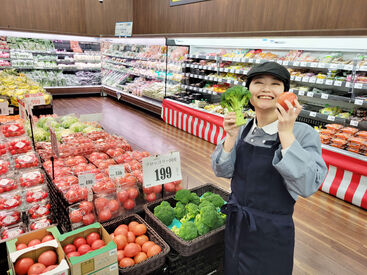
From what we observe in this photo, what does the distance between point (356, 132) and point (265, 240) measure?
9.76 feet

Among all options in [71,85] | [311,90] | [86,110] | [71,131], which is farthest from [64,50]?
[311,90]

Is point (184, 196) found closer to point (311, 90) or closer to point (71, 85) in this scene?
point (311, 90)

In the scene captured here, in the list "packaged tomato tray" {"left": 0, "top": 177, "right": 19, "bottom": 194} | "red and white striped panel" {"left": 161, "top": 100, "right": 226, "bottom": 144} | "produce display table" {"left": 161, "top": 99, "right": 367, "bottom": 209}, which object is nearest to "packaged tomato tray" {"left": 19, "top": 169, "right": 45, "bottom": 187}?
"packaged tomato tray" {"left": 0, "top": 177, "right": 19, "bottom": 194}

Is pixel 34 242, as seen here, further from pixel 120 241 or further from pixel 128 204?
pixel 128 204

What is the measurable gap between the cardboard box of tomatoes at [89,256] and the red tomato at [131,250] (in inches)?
4.7

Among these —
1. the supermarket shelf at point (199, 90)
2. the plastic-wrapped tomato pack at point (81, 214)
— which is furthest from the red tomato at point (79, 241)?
the supermarket shelf at point (199, 90)

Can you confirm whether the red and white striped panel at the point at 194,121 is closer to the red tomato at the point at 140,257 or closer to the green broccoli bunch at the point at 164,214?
the green broccoli bunch at the point at 164,214

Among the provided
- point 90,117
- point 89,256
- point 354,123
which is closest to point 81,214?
point 89,256

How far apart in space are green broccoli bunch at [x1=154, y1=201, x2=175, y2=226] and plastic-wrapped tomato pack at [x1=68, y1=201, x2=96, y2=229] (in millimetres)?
418

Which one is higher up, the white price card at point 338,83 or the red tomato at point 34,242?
the white price card at point 338,83

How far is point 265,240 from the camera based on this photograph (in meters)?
1.37

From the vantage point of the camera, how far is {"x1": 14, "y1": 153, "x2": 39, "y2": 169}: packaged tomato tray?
7.80 feet

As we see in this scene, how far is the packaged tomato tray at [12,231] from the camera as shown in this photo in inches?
65.3

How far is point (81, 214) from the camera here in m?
1.70
